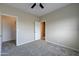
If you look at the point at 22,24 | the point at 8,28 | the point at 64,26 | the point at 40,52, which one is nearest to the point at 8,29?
the point at 8,28

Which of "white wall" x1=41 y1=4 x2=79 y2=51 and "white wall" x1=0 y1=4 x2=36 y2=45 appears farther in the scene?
"white wall" x1=0 y1=4 x2=36 y2=45

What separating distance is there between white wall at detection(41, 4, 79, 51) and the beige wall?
3448mm

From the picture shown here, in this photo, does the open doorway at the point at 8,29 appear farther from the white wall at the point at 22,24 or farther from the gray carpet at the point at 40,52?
the gray carpet at the point at 40,52

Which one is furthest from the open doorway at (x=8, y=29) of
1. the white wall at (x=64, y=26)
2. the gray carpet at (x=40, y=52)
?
the white wall at (x=64, y=26)

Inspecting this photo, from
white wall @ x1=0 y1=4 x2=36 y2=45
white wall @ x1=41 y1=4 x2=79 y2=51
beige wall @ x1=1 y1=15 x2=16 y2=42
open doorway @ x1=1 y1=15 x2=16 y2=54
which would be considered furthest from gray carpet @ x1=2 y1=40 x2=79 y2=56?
beige wall @ x1=1 y1=15 x2=16 y2=42

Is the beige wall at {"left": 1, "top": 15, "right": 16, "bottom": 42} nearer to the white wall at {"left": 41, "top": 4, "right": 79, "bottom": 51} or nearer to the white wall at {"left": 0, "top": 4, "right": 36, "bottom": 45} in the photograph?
the white wall at {"left": 0, "top": 4, "right": 36, "bottom": 45}

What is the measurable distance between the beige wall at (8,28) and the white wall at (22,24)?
188 centimetres

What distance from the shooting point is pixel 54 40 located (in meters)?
5.76

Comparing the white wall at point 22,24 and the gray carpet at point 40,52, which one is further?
the white wall at point 22,24

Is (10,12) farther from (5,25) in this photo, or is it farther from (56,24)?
(56,24)

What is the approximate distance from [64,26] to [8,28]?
189 inches

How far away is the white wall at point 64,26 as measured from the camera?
4133 millimetres

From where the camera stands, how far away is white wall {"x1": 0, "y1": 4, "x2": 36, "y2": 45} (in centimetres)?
436

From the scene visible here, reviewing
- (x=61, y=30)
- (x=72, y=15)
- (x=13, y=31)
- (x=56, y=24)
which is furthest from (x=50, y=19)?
(x=13, y=31)
